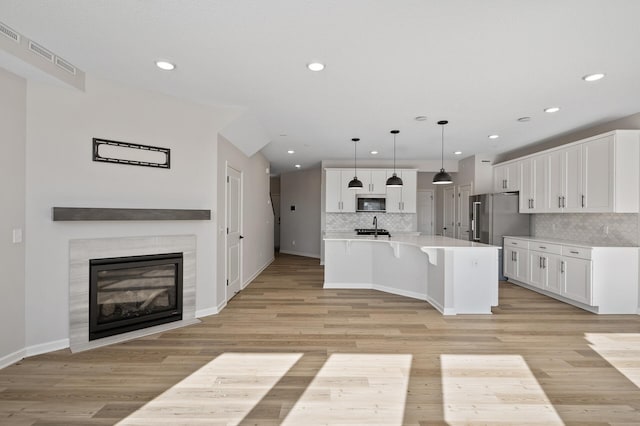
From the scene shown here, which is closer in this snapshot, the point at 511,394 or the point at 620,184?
the point at 511,394

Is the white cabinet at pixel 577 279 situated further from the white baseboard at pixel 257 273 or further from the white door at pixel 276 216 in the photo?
the white door at pixel 276 216

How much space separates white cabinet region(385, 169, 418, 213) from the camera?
7.89 meters

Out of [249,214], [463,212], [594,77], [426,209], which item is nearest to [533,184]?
[463,212]

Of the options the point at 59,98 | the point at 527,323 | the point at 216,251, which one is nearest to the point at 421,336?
the point at 527,323

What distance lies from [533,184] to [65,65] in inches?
268

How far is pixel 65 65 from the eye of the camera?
2.98m

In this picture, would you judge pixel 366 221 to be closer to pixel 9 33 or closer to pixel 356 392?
pixel 356 392

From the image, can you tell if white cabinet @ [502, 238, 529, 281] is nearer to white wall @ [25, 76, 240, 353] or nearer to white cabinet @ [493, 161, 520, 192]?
white cabinet @ [493, 161, 520, 192]

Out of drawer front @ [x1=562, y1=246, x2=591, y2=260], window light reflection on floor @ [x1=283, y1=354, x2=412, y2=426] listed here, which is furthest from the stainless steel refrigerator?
window light reflection on floor @ [x1=283, y1=354, x2=412, y2=426]

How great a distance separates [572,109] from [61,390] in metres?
6.13

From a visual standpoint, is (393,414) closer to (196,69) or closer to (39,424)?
(39,424)

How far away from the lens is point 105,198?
337cm

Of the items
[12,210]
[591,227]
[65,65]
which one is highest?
[65,65]

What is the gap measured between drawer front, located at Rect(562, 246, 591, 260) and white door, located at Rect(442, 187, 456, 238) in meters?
3.74
